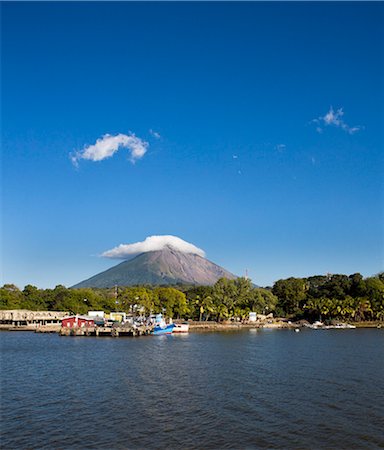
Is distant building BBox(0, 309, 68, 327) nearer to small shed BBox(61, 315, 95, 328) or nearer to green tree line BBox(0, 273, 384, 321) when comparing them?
green tree line BBox(0, 273, 384, 321)

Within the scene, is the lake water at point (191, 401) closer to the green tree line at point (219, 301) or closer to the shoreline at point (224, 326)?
the shoreline at point (224, 326)

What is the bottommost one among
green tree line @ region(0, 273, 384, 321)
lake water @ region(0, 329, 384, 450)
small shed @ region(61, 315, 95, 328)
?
lake water @ region(0, 329, 384, 450)

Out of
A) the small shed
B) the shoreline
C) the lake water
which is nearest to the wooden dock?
the small shed

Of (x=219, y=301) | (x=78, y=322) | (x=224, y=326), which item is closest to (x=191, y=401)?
(x=78, y=322)

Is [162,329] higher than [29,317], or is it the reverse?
[29,317]

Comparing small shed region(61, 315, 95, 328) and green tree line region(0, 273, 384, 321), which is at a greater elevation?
green tree line region(0, 273, 384, 321)

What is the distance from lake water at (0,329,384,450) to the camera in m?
17.7

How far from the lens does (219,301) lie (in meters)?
94.9

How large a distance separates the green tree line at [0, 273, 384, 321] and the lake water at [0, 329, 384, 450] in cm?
5253

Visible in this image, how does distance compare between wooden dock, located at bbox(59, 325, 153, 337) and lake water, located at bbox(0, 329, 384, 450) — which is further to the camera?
wooden dock, located at bbox(59, 325, 153, 337)

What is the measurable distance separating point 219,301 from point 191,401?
71876mm

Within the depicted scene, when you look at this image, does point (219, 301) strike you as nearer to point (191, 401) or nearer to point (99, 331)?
point (99, 331)

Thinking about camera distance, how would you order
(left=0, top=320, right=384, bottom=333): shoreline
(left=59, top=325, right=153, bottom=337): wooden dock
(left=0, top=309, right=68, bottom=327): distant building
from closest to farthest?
(left=59, top=325, right=153, bottom=337): wooden dock, (left=0, top=320, right=384, bottom=333): shoreline, (left=0, top=309, right=68, bottom=327): distant building

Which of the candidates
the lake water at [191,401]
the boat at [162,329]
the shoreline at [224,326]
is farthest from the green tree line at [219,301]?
the lake water at [191,401]
